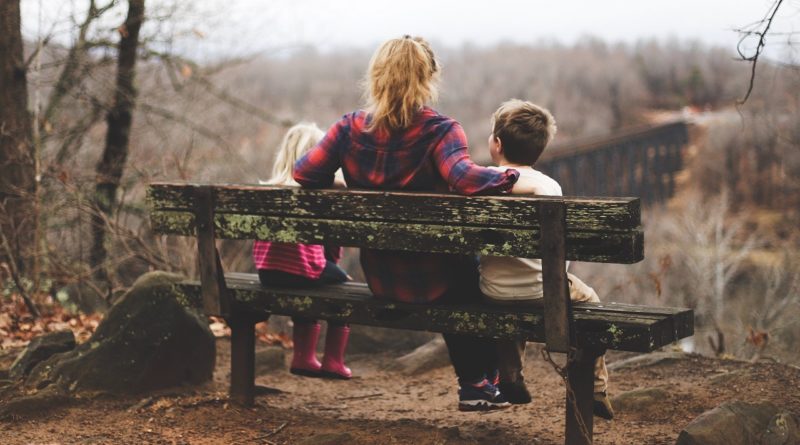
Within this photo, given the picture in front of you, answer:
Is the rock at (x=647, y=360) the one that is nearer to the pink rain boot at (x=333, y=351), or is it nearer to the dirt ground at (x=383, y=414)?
the dirt ground at (x=383, y=414)

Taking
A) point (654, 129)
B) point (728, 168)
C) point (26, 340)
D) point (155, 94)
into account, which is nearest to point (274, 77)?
point (654, 129)

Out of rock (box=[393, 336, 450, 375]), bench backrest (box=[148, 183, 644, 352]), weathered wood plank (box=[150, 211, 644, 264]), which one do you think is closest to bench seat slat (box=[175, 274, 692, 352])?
bench backrest (box=[148, 183, 644, 352])

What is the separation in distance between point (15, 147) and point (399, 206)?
5102mm

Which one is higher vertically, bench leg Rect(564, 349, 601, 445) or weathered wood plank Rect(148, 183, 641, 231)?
weathered wood plank Rect(148, 183, 641, 231)

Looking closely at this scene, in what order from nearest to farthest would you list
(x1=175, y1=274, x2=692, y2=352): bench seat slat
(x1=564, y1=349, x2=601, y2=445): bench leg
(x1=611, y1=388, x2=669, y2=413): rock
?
(x1=175, y1=274, x2=692, y2=352): bench seat slat → (x1=564, y1=349, x2=601, y2=445): bench leg → (x1=611, y1=388, x2=669, y2=413): rock

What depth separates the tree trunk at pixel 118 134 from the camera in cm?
871

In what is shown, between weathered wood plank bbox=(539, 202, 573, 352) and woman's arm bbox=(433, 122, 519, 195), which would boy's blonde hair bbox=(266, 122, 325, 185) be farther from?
weathered wood plank bbox=(539, 202, 573, 352)

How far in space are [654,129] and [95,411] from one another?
177 ft

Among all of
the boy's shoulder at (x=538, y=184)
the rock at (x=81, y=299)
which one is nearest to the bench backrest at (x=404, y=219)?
the boy's shoulder at (x=538, y=184)

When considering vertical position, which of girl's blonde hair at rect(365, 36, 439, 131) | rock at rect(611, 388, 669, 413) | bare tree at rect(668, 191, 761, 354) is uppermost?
girl's blonde hair at rect(365, 36, 439, 131)

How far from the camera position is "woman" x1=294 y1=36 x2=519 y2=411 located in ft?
13.0

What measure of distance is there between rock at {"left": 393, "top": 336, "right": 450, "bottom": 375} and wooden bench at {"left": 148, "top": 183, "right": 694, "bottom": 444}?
197 centimetres

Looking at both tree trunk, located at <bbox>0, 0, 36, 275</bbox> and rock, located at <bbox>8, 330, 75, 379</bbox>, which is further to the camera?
tree trunk, located at <bbox>0, 0, 36, 275</bbox>

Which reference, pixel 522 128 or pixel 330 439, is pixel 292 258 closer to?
pixel 330 439
